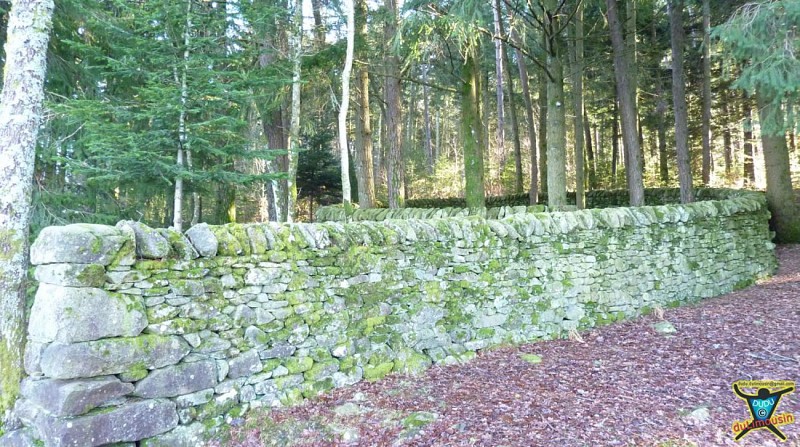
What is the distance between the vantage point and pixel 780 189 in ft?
32.0

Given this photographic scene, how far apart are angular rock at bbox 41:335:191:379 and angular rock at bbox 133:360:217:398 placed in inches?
2.5

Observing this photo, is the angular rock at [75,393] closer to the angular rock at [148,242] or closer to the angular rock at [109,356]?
the angular rock at [109,356]

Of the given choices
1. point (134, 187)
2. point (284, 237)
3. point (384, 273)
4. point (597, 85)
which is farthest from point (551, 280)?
point (597, 85)

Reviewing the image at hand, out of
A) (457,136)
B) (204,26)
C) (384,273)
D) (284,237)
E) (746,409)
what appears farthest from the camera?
(457,136)

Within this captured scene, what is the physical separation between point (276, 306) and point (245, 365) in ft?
1.67

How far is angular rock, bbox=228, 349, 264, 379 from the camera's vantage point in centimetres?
356

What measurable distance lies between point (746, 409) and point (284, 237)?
3744 millimetres

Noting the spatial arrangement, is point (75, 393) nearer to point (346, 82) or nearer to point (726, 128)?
point (346, 82)

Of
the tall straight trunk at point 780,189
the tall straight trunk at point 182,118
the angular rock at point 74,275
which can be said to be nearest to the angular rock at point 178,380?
the angular rock at point 74,275

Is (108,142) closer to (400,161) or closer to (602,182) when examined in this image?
(400,161)

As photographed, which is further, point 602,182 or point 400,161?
point 602,182

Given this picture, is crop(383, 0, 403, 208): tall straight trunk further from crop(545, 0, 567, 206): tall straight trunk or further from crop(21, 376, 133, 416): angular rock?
crop(21, 376, 133, 416): angular rock

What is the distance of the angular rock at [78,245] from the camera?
9.66 ft

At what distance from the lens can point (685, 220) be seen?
7.01m
